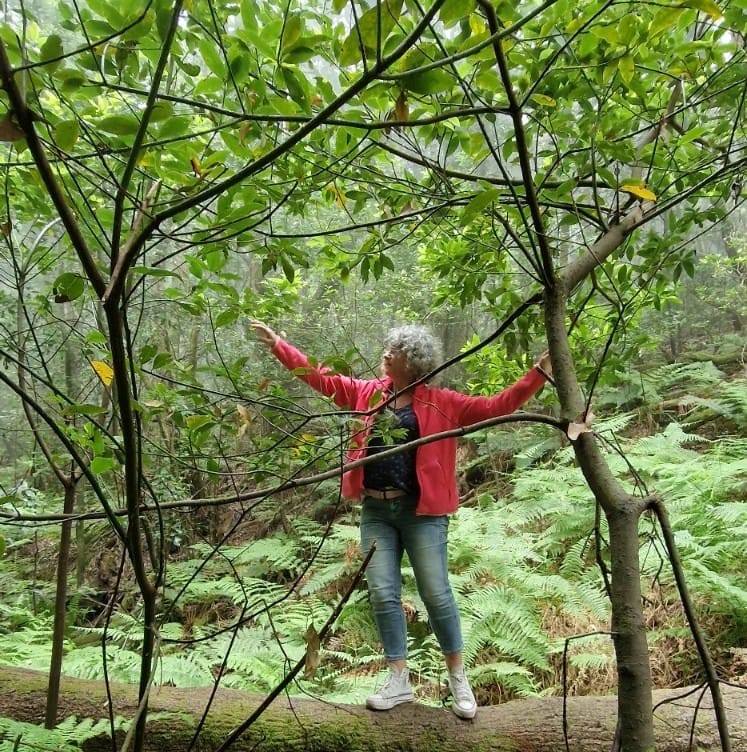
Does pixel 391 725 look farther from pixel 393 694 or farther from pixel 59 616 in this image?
pixel 59 616

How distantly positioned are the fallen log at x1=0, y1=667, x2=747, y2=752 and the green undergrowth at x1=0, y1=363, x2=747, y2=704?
24 cm

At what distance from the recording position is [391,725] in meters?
2.06

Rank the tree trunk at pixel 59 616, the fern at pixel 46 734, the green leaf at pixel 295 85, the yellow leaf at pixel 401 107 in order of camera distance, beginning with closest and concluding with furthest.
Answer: the yellow leaf at pixel 401 107
the green leaf at pixel 295 85
the fern at pixel 46 734
the tree trunk at pixel 59 616

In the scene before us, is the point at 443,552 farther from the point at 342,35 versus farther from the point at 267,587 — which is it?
the point at 267,587

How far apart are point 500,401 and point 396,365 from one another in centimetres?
49

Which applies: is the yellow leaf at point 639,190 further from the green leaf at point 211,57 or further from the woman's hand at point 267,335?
the woman's hand at point 267,335

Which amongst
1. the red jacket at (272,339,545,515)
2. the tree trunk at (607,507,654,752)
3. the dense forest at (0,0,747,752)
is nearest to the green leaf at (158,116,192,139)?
the dense forest at (0,0,747,752)

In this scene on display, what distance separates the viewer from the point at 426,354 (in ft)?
8.07

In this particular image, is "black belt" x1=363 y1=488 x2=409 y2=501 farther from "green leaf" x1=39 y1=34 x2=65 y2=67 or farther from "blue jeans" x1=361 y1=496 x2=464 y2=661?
"green leaf" x1=39 y1=34 x2=65 y2=67

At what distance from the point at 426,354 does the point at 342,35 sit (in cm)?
131

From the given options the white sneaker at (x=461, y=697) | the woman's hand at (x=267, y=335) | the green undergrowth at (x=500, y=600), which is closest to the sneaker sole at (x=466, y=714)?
the white sneaker at (x=461, y=697)

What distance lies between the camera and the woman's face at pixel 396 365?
2.44 meters

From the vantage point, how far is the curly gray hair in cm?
243

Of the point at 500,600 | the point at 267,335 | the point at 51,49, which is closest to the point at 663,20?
the point at 51,49
